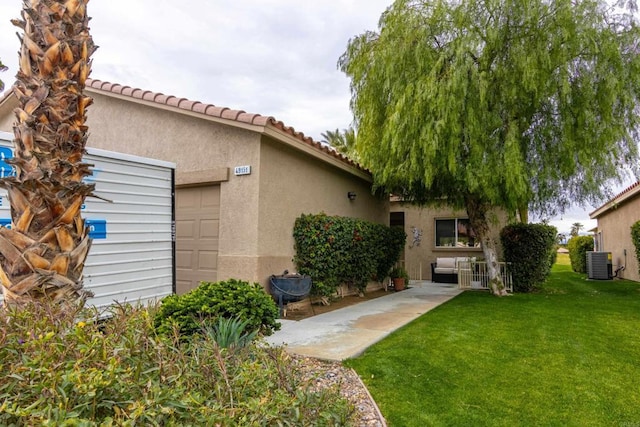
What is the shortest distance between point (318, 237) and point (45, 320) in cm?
679

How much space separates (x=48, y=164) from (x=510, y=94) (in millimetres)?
8996

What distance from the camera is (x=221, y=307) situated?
4.93 m

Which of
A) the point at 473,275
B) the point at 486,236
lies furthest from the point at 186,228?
the point at 473,275

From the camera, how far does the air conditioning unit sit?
54.3ft

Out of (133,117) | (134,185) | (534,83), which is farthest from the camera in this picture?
(133,117)

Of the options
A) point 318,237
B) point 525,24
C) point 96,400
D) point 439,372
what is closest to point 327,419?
point 96,400

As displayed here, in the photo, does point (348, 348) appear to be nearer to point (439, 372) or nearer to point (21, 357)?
point (439, 372)

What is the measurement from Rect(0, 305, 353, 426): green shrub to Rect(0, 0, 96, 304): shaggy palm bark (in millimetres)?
713

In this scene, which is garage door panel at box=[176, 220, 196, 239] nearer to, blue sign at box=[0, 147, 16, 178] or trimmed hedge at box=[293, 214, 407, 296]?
trimmed hedge at box=[293, 214, 407, 296]

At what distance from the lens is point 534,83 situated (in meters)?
8.94

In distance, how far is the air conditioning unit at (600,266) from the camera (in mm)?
16562

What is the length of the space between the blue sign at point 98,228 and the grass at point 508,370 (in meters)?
3.65

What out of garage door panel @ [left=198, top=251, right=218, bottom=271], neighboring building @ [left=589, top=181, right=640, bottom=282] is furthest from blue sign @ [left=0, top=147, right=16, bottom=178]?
neighboring building @ [left=589, top=181, right=640, bottom=282]

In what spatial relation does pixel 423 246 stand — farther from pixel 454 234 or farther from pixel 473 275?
pixel 473 275
